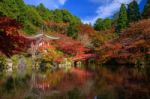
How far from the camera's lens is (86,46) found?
4044 centimetres

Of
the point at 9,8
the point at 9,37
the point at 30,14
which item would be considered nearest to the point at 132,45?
the point at 9,8

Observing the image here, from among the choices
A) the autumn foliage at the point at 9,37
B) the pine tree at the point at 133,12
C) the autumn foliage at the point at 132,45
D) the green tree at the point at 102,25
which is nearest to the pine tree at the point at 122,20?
the pine tree at the point at 133,12

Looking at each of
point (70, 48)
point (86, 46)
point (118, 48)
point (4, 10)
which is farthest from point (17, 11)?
point (118, 48)

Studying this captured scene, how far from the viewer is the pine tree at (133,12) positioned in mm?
40447

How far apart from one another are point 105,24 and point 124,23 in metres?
11.1

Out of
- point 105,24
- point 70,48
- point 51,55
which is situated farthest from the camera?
point 105,24

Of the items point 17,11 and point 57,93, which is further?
point 17,11

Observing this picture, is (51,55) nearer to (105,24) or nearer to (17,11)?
(17,11)

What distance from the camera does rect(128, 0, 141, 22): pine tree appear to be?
4045cm

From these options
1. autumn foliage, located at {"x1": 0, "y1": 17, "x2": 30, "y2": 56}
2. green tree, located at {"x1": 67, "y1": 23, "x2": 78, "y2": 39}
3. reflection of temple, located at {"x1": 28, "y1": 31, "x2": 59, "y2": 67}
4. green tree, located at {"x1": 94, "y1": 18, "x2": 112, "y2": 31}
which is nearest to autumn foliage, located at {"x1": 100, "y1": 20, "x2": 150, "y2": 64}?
reflection of temple, located at {"x1": 28, "y1": 31, "x2": 59, "y2": 67}

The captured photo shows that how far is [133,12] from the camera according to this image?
4088 cm

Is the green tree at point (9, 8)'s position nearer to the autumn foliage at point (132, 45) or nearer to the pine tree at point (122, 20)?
the autumn foliage at point (132, 45)

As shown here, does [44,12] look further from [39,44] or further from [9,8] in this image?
[39,44]

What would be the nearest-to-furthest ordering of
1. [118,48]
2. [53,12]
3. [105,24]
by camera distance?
1. [118,48]
2. [105,24]
3. [53,12]
